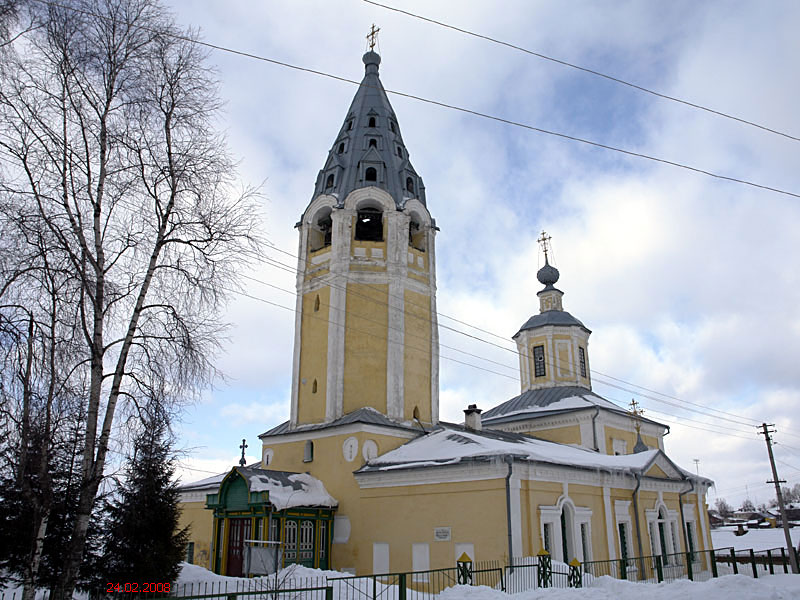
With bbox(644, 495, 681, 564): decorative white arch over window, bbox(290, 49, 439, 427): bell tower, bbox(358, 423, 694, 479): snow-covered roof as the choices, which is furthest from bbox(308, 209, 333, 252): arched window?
bbox(644, 495, 681, 564): decorative white arch over window

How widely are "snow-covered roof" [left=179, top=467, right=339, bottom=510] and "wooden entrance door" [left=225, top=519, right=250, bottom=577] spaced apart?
1289 mm

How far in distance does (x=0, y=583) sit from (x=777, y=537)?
2162 inches

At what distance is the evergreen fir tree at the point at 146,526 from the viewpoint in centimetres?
1447

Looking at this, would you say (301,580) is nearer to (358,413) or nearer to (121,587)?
(121,587)

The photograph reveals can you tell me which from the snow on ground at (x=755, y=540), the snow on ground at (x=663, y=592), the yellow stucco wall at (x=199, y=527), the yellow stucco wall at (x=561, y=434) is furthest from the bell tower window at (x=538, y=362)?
the snow on ground at (x=663, y=592)

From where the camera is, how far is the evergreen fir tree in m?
14.5

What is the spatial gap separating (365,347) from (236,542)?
7.63 meters

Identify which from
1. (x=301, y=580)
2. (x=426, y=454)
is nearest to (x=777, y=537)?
(x=426, y=454)

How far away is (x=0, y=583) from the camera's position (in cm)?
1322

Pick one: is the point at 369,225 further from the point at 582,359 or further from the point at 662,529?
the point at 582,359

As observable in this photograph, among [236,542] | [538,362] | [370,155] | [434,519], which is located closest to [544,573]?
[434,519]

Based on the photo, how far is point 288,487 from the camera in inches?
792

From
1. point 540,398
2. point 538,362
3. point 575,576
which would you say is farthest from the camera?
point 538,362

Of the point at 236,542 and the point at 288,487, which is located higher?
the point at 288,487
